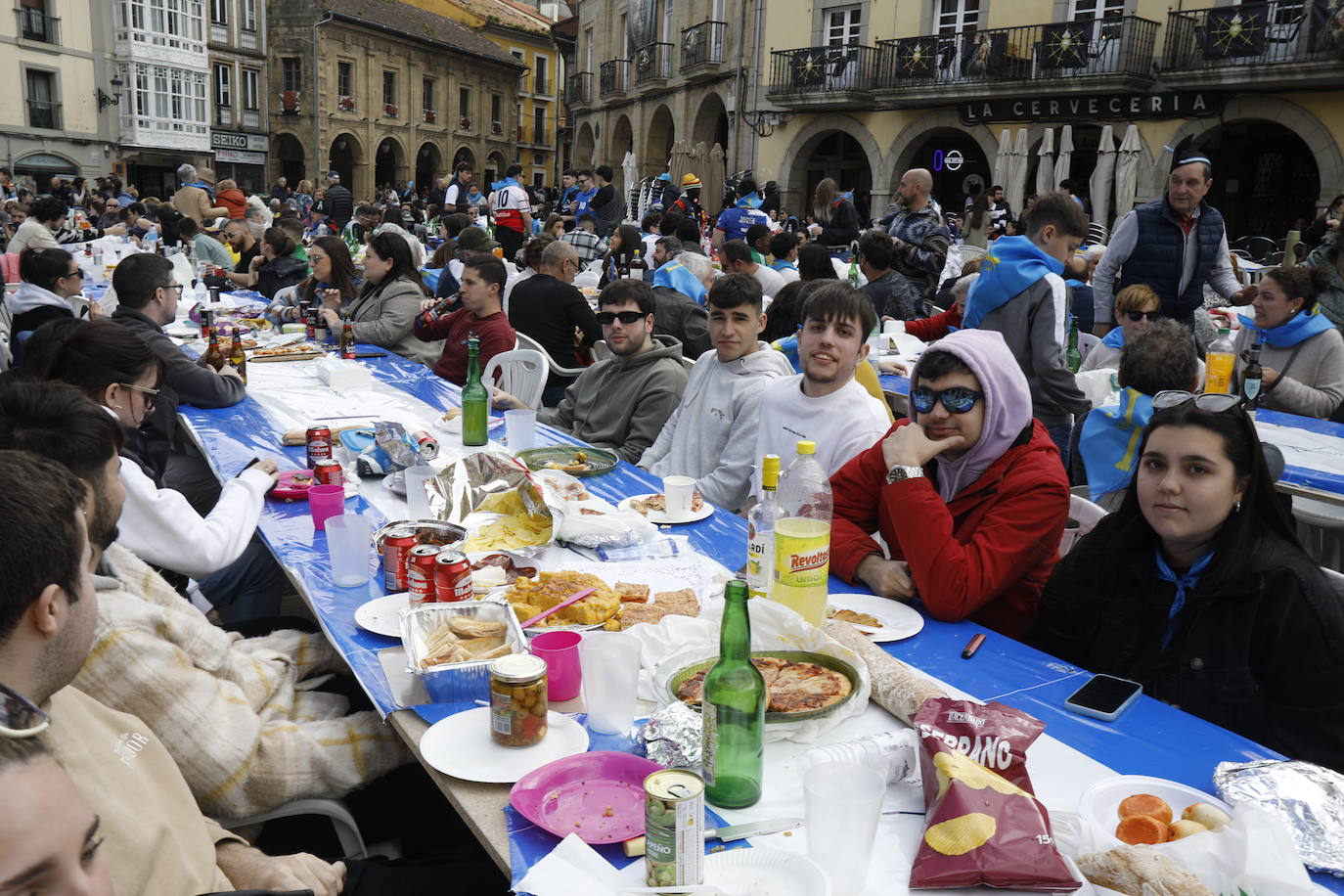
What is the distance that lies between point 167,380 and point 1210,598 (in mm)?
4538

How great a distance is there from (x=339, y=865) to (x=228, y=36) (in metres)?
42.1

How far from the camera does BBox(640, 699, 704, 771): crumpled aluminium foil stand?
5.45 ft

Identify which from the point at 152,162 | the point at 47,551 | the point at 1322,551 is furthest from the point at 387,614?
the point at 152,162

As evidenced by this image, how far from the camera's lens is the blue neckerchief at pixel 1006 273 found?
4.85 metres

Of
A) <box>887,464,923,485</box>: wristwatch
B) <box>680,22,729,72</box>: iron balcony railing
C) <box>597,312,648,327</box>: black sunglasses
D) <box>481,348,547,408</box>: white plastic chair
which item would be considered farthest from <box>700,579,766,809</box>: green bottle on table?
<box>680,22,729,72</box>: iron balcony railing

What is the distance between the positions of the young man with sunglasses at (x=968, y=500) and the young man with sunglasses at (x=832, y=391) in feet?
2.30

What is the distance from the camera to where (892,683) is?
186 cm

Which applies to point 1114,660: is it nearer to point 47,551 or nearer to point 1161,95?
point 47,551

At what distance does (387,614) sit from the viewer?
7.61ft

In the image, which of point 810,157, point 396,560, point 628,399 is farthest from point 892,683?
point 810,157

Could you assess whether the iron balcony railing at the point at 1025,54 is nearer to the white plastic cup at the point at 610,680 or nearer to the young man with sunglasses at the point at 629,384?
the young man with sunglasses at the point at 629,384

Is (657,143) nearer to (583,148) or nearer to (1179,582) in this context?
(583,148)

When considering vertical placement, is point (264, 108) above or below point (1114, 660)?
above

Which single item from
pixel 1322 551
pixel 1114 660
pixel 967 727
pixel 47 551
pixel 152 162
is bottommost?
pixel 1322 551
